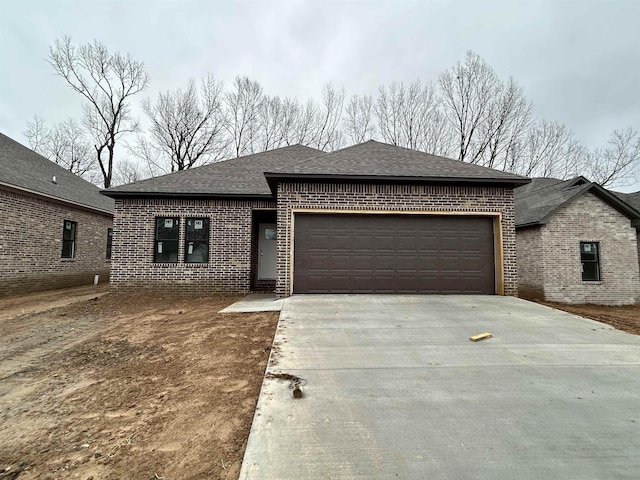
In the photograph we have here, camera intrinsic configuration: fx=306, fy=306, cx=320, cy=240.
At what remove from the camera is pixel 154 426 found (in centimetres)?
266

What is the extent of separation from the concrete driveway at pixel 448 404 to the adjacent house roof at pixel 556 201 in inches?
293

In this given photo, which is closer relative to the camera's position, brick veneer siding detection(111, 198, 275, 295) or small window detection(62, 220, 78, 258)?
brick veneer siding detection(111, 198, 275, 295)

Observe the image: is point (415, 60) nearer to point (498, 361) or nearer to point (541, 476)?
point (498, 361)

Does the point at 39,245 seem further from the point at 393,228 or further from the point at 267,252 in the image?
the point at 393,228

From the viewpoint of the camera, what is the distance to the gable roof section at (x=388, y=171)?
8.10 meters

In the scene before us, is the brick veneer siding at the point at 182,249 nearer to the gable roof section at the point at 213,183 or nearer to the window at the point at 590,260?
the gable roof section at the point at 213,183

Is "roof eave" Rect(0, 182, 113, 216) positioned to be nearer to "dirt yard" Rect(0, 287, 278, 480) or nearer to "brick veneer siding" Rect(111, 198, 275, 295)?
"brick veneer siding" Rect(111, 198, 275, 295)

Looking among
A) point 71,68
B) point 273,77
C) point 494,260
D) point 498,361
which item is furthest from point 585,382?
point 71,68

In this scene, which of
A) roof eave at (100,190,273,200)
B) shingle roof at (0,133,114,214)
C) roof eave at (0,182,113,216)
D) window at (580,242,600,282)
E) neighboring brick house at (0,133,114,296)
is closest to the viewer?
roof eave at (100,190,273,200)

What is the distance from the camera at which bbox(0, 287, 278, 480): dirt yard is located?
7.28 ft

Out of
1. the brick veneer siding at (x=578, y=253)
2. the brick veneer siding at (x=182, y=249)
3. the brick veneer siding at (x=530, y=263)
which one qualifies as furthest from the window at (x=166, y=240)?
the brick veneer siding at (x=578, y=253)

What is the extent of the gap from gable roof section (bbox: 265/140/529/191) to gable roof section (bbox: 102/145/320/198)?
210 centimetres

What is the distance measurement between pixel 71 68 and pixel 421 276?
90.5 feet

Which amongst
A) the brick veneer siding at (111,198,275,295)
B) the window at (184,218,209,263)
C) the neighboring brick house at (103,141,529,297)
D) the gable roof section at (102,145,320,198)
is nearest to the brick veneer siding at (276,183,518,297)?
the neighboring brick house at (103,141,529,297)
